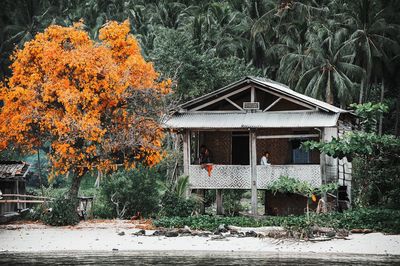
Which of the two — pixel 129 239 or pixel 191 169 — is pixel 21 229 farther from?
pixel 191 169

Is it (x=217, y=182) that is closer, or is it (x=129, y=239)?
(x=129, y=239)

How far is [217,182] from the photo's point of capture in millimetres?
28578

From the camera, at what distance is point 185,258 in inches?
762

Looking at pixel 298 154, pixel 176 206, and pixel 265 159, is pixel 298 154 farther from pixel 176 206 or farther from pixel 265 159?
pixel 176 206

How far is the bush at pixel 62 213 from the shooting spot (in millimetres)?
26641

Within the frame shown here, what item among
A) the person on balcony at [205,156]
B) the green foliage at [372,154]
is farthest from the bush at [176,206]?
the green foliage at [372,154]

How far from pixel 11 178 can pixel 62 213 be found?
376 centimetres

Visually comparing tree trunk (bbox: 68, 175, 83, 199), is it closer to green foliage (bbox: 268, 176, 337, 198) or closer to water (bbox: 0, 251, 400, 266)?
water (bbox: 0, 251, 400, 266)

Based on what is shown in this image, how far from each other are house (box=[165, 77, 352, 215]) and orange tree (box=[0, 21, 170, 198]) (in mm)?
1628

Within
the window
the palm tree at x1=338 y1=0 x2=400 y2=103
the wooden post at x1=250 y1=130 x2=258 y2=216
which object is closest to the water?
the wooden post at x1=250 y1=130 x2=258 y2=216

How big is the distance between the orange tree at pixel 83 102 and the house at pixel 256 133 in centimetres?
163

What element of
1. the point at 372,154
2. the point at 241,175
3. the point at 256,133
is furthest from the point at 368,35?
the point at 372,154

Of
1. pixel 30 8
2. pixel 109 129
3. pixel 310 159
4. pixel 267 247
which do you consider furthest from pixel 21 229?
pixel 30 8

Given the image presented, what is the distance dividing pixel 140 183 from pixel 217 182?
3.20 metres
